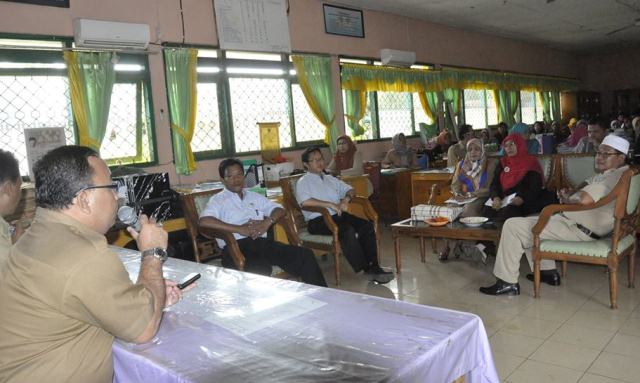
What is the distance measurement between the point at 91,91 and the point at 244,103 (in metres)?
1.77

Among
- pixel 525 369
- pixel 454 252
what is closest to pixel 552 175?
pixel 454 252

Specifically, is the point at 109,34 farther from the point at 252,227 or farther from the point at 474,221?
the point at 474,221

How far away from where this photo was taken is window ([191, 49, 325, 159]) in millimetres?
5352

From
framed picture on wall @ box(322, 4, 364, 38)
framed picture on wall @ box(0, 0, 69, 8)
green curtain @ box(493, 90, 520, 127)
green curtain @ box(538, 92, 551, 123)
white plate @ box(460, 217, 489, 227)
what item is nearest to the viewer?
white plate @ box(460, 217, 489, 227)

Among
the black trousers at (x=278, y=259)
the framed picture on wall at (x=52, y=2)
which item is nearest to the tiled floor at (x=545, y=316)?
the black trousers at (x=278, y=259)

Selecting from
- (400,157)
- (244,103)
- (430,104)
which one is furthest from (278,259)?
(430,104)

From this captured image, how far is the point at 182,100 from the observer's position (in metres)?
4.97

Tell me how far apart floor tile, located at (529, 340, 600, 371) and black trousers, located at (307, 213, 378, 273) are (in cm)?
163

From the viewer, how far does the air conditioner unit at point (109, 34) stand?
420cm

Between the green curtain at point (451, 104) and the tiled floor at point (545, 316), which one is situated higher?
the green curtain at point (451, 104)

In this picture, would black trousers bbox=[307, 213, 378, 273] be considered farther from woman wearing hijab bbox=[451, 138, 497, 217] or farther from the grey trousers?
the grey trousers

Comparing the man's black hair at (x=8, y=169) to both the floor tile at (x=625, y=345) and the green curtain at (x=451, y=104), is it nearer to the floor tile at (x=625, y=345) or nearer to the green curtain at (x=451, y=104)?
the floor tile at (x=625, y=345)

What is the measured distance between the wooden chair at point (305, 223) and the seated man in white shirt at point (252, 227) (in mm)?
371

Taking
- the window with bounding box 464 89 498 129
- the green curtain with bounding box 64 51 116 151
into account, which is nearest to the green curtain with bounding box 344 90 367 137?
the window with bounding box 464 89 498 129
